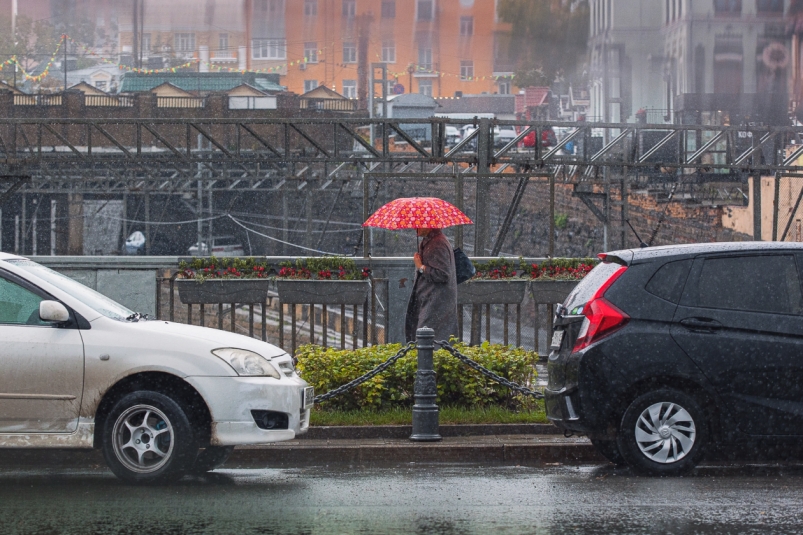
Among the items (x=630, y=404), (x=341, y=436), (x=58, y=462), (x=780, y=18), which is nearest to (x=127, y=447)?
(x=58, y=462)

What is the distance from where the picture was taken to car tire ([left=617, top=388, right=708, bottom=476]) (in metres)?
7.75

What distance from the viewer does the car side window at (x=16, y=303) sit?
767 centimetres

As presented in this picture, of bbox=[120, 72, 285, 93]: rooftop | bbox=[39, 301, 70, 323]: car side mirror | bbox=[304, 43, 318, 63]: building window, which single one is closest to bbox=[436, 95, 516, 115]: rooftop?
bbox=[304, 43, 318, 63]: building window

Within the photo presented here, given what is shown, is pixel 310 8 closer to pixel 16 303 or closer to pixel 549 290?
pixel 549 290

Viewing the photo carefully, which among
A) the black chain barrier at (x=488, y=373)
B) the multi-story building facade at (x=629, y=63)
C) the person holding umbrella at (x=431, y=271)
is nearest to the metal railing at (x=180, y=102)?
the multi-story building facade at (x=629, y=63)

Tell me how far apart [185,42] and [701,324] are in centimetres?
6999

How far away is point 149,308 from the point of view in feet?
42.8

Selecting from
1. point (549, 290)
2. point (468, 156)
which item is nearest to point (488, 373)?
point (549, 290)

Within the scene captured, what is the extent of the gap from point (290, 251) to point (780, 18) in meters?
23.7

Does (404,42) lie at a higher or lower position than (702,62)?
higher

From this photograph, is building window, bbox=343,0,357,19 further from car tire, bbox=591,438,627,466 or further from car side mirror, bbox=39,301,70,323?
car side mirror, bbox=39,301,70,323

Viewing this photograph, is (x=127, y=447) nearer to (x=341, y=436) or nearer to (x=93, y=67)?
(x=341, y=436)

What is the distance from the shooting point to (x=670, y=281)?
7.89 metres

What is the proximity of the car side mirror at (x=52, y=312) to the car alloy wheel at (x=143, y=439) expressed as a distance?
78 cm
